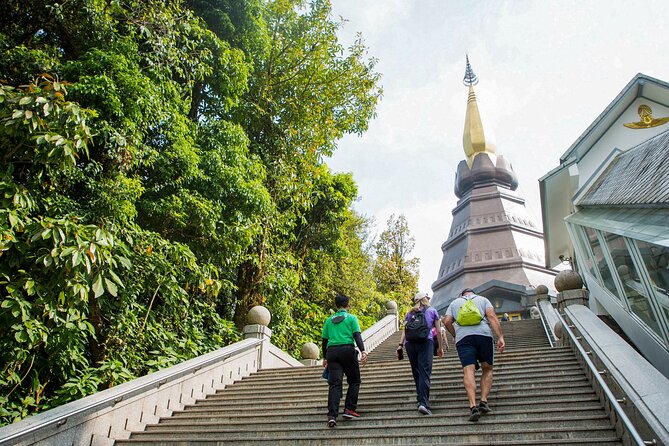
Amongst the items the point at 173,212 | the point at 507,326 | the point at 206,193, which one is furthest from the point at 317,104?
the point at 507,326

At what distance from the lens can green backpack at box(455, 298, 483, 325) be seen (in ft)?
16.9

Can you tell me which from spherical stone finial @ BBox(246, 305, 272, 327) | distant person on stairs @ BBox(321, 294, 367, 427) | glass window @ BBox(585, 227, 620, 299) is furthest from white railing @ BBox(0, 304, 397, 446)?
glass window @ BBox(585, 227, 620, 299)

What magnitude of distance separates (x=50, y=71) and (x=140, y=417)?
19.6ft

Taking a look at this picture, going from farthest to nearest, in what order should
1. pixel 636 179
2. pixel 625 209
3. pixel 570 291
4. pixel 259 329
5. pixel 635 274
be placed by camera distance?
pixel 259 329 < pixel 570 291 < pixel 636 179 < pixel 625 209 < pixel 635 274

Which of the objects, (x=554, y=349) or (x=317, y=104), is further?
(x=317, y=104)

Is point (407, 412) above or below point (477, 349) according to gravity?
below

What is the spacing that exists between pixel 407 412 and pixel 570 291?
5.01m

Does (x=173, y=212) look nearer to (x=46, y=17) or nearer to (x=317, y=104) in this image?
(x=46, y=17)

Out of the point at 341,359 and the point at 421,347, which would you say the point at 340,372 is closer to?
the point at 341,359

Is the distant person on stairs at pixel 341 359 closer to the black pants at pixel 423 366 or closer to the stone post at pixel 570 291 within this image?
the black pants at pixel 423 366

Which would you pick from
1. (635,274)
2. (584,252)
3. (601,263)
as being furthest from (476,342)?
(584,252)

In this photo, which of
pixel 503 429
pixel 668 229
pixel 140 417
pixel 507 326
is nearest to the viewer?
pixel 503 429

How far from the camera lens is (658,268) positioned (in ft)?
20.4

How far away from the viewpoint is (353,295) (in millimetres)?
20531
